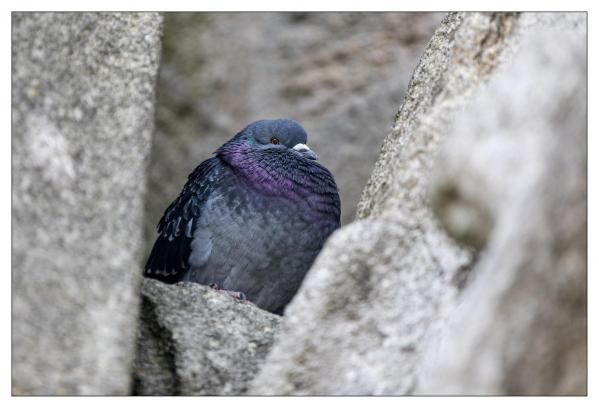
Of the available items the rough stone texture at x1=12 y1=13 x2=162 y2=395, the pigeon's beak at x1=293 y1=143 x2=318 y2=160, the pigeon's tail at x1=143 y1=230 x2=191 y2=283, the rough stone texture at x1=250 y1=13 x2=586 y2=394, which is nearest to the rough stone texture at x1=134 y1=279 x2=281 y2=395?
the rough stone texture at x1=250 y1=13 x2=586 y2=394

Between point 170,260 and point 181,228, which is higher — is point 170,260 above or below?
below

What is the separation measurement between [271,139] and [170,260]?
1.01 metres

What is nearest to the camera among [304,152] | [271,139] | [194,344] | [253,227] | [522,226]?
[522,226]

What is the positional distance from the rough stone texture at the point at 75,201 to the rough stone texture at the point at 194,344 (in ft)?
2.08

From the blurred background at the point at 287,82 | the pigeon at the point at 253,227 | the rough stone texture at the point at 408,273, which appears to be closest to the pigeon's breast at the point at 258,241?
the pigeon at the point at 253,227

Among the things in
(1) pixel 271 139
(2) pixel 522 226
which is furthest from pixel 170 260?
(2) pixel 522 226

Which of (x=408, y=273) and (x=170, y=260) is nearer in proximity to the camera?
(x=408, y=273)

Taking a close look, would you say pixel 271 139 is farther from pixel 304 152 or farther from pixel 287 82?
pixel 287 82

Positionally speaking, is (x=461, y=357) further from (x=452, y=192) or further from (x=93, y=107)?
(x=93, y=107)

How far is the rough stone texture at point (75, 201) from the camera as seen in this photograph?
12.0ft

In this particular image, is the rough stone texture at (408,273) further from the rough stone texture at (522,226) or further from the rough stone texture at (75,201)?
the rough stone texture at (75,201)

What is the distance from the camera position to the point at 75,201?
12.7ft

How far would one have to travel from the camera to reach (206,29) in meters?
9.66

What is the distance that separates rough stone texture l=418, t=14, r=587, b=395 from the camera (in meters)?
3.45
